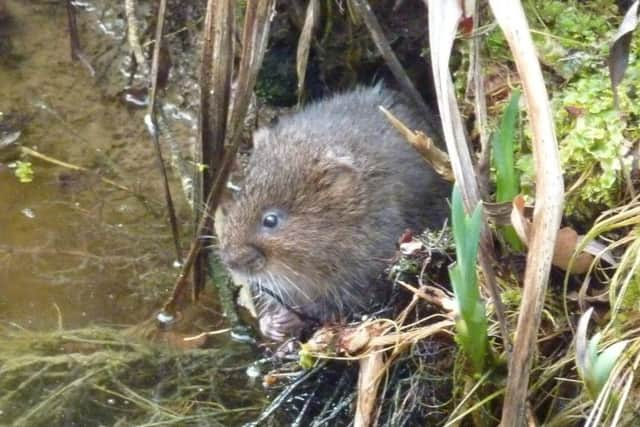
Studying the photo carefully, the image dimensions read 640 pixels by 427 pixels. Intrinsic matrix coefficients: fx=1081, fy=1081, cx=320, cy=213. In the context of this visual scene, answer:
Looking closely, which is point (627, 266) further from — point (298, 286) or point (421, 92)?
point (421, 92)

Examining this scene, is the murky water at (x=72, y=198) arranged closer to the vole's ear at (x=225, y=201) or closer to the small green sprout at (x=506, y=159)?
the vole's ear at (x=225, y=201)

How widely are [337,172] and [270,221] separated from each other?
26cm

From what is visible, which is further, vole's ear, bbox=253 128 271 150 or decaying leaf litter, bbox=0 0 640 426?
vole's ear, bbox=253 128 271 150

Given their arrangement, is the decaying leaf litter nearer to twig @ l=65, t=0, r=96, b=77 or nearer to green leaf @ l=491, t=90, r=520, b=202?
green leaf @ l=491, t=90, r=520, b=202

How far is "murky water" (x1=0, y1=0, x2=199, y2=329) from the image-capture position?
366cm

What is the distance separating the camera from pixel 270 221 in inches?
134

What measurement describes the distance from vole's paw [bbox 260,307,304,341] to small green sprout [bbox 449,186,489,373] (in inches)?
41.1

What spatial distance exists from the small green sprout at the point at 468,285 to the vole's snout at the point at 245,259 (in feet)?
3.18

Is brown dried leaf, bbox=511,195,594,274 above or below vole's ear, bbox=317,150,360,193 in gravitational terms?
above

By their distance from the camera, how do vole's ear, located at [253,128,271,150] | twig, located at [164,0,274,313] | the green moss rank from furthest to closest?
vole's ear, located at [253,128,271,150] → twig, located at [164,0,274,313] → the green moss

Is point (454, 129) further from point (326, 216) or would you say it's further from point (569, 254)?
point (326, 216)

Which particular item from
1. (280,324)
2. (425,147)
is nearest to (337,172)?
(280,324)

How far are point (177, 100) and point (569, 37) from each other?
203 cm

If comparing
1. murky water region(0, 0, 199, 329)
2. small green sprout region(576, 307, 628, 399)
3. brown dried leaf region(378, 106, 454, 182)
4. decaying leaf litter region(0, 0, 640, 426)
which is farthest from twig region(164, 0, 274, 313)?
small green sprout region(576, 307, 628, 399)
